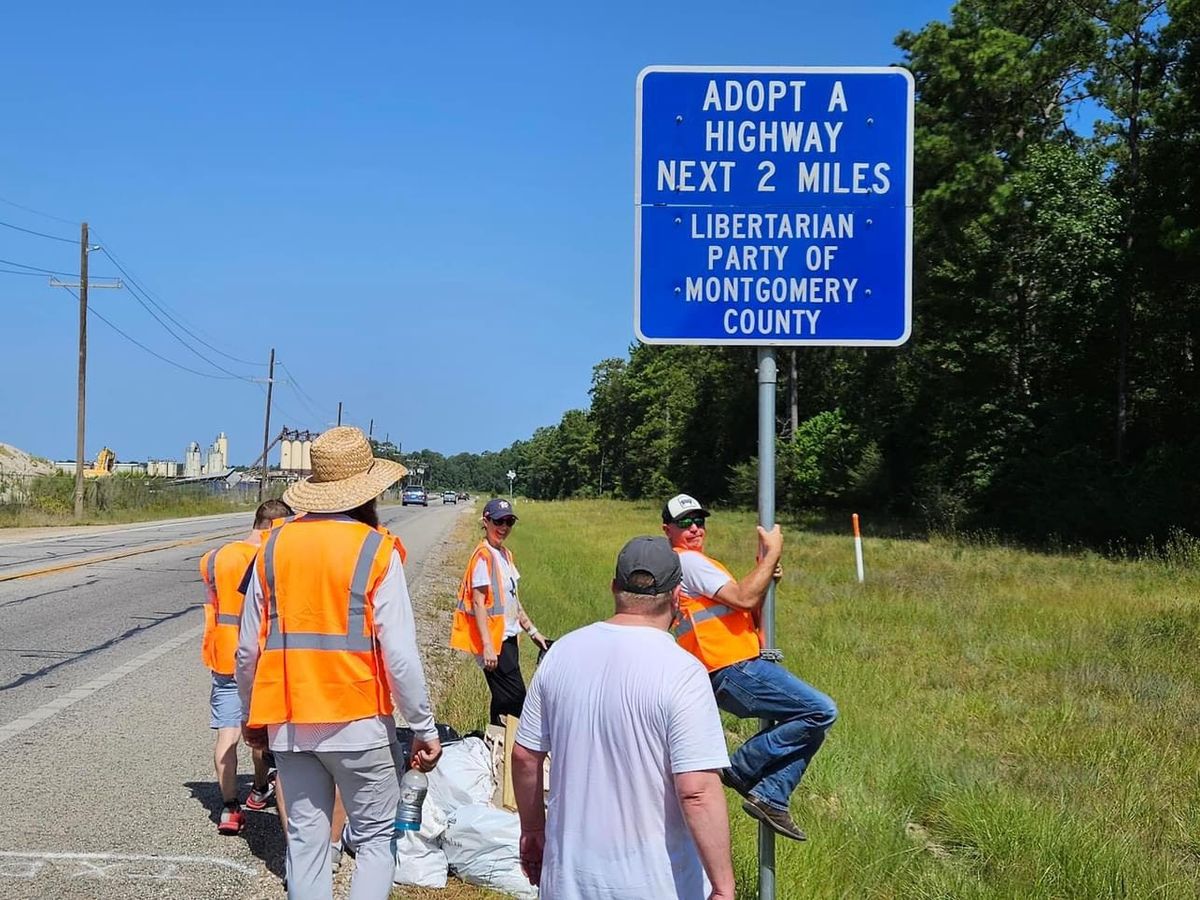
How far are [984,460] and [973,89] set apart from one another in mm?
11561

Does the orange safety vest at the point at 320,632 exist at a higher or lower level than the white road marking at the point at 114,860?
higher

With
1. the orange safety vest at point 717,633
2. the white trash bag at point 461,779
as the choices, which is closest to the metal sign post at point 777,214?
the orange safety vest at point 717,633

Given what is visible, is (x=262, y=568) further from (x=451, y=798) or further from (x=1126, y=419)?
(x=1126, y=419)

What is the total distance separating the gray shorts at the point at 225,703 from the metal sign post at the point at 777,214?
3.35m

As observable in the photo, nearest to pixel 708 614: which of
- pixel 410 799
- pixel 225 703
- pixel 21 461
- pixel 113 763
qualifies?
pixel 410 799

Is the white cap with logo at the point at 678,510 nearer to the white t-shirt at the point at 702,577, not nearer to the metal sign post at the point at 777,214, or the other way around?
the white t-shirt at the point at 702,577

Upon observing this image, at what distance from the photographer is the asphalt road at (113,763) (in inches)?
205

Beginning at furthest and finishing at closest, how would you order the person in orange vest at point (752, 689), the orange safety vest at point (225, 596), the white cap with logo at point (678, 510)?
the orange safety vest at point (225, 596)
the white cap with logo at point (678, 510)
the person in orange vest at point (752, 689)

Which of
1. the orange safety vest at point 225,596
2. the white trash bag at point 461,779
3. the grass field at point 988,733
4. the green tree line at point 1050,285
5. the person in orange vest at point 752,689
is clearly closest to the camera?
the person in orange vest at point 752,689

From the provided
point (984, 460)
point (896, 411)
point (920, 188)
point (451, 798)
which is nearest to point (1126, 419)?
point (984, 460)

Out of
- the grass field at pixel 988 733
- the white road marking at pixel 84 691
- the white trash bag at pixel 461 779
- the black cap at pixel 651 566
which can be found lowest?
the white road marking at pixel 84 691

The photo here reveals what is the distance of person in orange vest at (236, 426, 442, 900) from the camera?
12.5ft

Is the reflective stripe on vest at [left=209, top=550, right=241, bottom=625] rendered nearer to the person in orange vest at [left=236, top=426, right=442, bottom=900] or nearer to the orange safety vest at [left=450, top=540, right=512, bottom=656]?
the orange safety vest at [left=450, top=540, right=512, bottom=656]

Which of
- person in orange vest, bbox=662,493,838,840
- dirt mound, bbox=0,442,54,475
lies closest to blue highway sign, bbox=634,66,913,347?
person in orange vest, bbox=662,493,838,840
